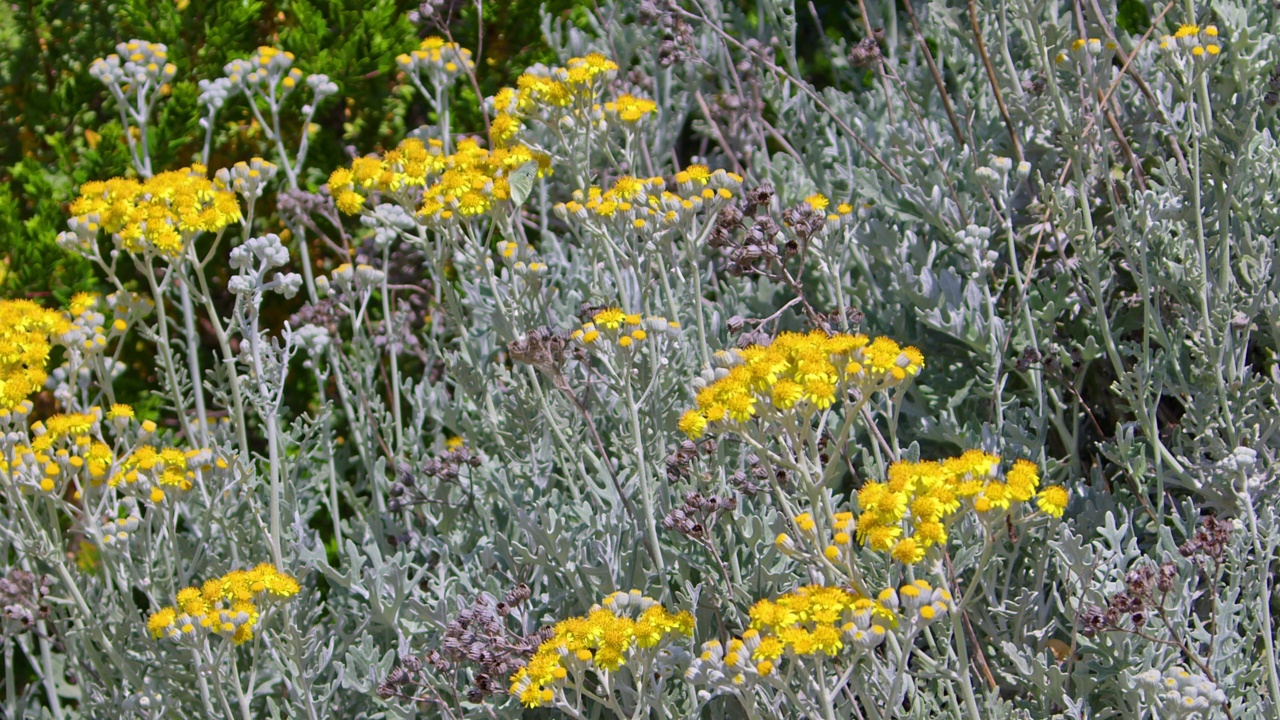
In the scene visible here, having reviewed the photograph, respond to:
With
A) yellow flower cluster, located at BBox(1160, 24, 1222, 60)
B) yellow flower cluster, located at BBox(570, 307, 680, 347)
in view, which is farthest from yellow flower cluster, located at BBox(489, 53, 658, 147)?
yellow flower cluster, located at BBox(1160, 24, 1222, 60)

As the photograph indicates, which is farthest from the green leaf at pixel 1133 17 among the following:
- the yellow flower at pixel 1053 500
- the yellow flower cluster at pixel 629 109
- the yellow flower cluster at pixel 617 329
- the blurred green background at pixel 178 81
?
the yellow flower at pixel 1053 500

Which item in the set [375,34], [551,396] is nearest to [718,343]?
[551,396]

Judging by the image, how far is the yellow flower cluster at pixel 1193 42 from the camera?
9.00 ft

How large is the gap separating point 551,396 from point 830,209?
1.24 metres

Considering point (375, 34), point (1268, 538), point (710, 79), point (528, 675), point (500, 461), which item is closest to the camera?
point (528, 675)

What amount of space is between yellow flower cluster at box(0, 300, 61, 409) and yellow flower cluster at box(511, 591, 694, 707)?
4.43ft

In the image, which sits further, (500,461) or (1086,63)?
(500,461)

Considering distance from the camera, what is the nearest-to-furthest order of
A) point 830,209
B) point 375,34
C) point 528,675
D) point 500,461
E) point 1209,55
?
point 528,675 → point 1209,55 → point 500,461 → point 830,209 → point 375,34

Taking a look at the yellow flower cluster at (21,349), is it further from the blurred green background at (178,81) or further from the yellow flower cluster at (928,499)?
the yellow flower cluster at (928,499)

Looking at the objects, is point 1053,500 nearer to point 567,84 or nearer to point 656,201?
point 656,201

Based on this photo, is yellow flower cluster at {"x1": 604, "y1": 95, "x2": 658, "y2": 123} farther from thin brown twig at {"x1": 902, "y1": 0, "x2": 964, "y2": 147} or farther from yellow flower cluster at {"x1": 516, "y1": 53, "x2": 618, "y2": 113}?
thin brown twig at {"x1": 902, "y1": 0, "x2": 964, "y2": 147}

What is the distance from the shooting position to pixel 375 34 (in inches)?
174

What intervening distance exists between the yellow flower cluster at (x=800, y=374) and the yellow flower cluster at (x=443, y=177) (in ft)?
3.18

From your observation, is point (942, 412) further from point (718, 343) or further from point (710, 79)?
point (710, 79)
